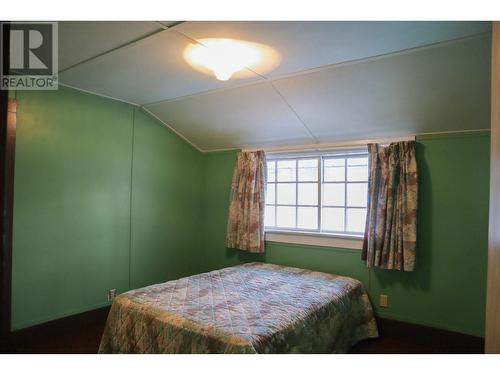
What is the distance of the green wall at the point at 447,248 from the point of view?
2676 millimetres

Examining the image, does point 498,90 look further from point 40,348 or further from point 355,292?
point 40,348

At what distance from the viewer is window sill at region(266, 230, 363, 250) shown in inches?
128

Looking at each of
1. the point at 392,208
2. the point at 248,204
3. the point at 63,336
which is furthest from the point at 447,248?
the point at 63,336

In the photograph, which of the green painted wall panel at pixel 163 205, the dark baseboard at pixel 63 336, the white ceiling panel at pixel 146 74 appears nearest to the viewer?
the white ceiling panel at pixel 146 74

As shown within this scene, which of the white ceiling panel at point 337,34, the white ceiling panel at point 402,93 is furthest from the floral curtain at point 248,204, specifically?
the white ceiling panel at point 337,34

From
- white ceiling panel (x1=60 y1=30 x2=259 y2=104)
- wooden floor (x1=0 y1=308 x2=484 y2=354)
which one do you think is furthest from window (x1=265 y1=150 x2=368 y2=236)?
white ceiling panel (x1=60 y1=30 x2=259 y2=104)

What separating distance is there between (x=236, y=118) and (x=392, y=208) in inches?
68.4

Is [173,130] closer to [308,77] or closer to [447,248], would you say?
[308,77]

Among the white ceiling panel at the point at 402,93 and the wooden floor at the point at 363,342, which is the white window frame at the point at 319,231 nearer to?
the white ceiling panel at the point at 402,93

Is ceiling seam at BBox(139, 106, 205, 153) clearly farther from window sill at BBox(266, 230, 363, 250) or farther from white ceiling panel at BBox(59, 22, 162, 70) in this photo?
window sill at BBox(266, 230, 363, 250)

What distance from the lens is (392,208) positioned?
2.92m

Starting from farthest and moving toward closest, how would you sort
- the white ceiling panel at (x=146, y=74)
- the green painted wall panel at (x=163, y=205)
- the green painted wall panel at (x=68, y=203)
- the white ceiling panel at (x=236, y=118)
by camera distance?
the green painted wall panel at (x=163, y=205) → the white ceiling panel at (x=236, y=118) → the green painted wall panel at (x=68, y=203) → the white ceiling panel at (x=146, y=74)

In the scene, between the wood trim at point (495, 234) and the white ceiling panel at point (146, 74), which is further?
the white ceiling panel at point (146, 74)

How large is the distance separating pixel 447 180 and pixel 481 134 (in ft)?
1.43
